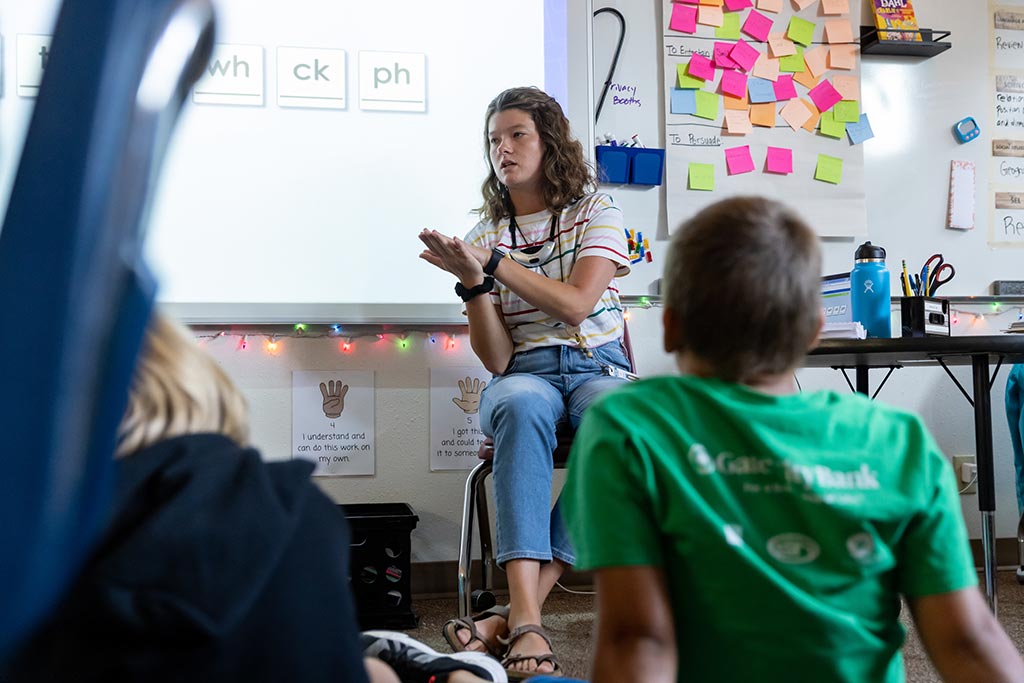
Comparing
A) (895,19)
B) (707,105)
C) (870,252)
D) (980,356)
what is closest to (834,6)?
(895,19)

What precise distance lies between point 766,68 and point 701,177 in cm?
38

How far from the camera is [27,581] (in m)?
0.33

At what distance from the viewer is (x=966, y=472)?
Result: 2730mm

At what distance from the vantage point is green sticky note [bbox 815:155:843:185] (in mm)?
2707

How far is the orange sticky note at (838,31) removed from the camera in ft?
8.90

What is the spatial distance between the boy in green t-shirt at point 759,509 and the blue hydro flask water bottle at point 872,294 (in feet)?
4.26

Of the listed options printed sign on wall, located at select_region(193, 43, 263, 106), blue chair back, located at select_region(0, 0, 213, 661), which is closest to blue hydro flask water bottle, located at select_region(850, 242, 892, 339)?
printed sign on wall, located at select_region(193, 43, 263, 106)

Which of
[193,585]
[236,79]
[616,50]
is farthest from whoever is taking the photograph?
[616,50]

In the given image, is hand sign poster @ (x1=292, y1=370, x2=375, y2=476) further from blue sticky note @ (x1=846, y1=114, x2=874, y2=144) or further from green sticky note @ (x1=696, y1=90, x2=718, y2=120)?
blue sticky note @ (x1=846, y1=114, x2=874, y2=144)

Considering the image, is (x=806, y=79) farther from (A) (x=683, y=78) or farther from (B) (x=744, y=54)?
(A) (x=683, y=78)

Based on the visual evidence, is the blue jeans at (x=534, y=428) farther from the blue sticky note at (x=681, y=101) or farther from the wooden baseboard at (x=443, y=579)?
the blue sticky note at (x=681, y=101)

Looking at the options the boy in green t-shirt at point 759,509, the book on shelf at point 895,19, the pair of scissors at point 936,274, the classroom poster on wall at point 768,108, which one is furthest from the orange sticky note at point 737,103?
the boy in green t-shirt at point 759,509

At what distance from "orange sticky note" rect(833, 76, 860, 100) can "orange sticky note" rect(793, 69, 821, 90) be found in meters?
0.07

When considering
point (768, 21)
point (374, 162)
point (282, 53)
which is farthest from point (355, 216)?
point (768, 21)
